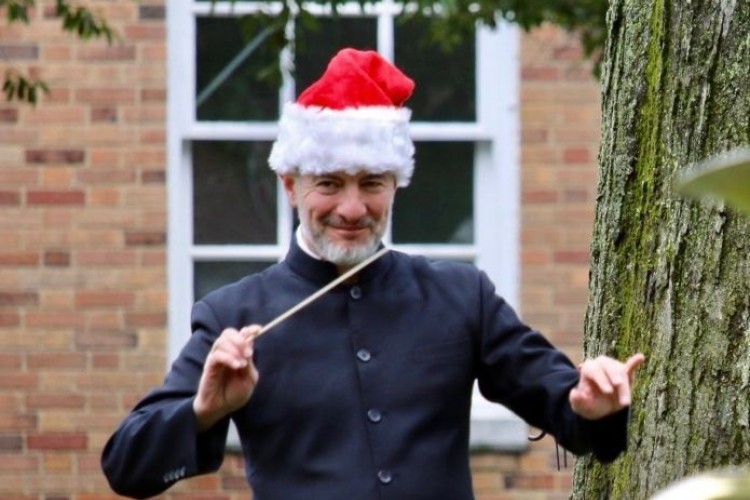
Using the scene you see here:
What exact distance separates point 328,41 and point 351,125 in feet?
11.8

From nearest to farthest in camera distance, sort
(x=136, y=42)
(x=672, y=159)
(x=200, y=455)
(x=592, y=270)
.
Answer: (x=200, y=455)
(x=672, y=159)
(x=592, y=270)
(x=136, y=42)

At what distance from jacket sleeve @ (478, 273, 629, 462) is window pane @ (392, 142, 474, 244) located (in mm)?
3730

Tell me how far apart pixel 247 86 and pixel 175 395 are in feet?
12.8

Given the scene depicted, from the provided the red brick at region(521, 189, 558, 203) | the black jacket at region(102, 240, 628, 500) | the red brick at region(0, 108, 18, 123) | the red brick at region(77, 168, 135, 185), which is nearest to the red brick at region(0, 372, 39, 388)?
the red brick at region(77, 168, 135, 185)

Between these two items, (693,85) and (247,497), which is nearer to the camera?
(693,85)

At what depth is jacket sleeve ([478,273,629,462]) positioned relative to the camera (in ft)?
9.39

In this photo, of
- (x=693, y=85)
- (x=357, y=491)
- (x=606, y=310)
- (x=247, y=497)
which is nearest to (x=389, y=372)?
(x=357, y=491)

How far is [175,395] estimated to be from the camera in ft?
10.2

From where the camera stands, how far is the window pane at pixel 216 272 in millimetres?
7020

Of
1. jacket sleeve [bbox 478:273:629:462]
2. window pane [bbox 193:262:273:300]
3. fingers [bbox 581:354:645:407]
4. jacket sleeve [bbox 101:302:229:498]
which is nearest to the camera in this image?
fingers [bbox 581:354:645:407]

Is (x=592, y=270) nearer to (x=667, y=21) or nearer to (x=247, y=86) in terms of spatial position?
(x=667, y=21)

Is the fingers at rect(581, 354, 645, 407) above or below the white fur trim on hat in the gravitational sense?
below

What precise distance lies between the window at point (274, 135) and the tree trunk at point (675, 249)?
346cm

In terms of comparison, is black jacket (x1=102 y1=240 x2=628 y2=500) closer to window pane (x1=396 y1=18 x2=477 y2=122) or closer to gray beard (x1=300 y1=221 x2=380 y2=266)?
gray beard (x1=300 y1=221 x2=380 y2=266)
